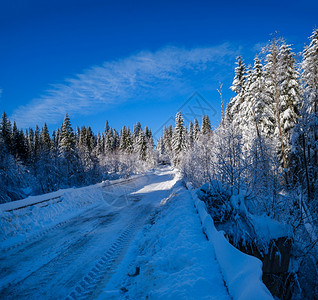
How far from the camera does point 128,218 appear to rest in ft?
26.5

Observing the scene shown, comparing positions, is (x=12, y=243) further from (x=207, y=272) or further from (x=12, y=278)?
(x=207, y=272)

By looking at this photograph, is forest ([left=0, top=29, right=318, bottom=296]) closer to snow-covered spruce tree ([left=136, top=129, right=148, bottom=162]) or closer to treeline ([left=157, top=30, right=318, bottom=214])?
treeline ([left=157, top=30, right=318, bottom=214])

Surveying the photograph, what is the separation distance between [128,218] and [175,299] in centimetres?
586

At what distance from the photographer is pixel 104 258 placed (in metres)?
4.49

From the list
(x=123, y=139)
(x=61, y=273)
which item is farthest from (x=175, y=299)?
(x=123, y=139)

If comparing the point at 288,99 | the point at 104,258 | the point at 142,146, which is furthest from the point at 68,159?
the point at 288,99

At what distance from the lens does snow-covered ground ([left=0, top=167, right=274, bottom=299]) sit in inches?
121

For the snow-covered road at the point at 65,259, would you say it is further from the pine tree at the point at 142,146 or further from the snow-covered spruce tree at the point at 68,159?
the pine tree at the point at 142,146

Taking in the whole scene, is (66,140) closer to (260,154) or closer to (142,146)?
(142,146)

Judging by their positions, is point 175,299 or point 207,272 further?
point 207,272

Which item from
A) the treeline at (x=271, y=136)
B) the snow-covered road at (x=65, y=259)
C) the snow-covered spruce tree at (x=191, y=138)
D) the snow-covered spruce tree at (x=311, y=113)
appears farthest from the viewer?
the snow-covered spruce tree at (x=191, y=138)

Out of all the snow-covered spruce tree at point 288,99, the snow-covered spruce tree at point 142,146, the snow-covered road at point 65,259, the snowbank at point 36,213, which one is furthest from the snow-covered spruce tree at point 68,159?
the snow-covered spruce tree at point 288,99

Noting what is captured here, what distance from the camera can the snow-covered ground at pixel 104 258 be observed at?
3.08 metres

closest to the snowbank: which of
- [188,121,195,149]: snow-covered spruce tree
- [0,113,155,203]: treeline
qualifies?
[0,113,155,203]: treeline
